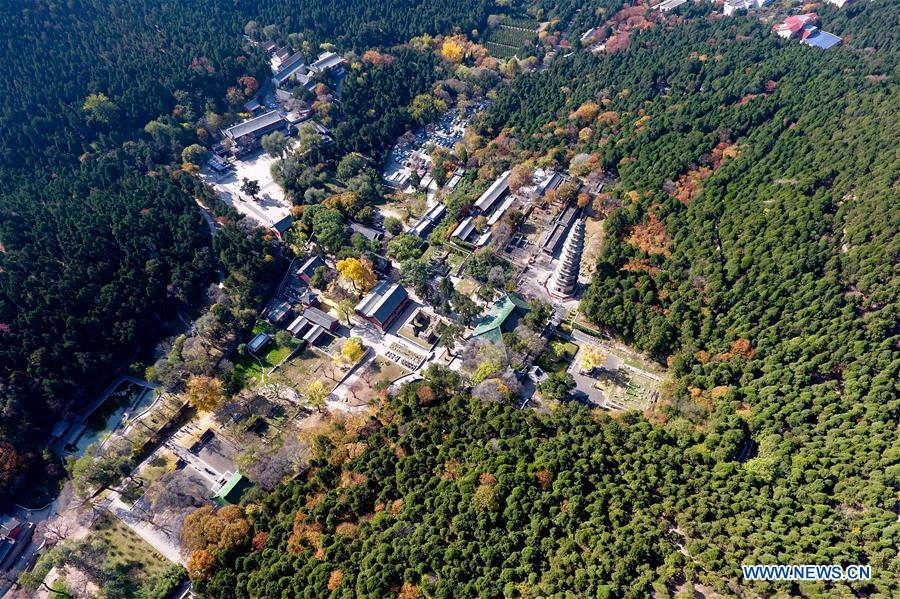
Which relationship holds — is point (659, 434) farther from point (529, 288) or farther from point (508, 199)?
point (508, 199)

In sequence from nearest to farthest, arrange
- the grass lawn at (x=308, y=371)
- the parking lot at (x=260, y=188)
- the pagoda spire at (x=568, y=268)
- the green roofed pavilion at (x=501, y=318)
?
the green roofed pavilion at (x=501, y=318)
the grass lawn at (x=308, y=371)
the pagoda spire at (x=568, y=268)
the parking lot at (x=260, y=188)

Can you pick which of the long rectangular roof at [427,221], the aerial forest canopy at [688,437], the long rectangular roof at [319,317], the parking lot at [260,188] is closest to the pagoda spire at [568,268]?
the aerial forest canopy at [688,437]

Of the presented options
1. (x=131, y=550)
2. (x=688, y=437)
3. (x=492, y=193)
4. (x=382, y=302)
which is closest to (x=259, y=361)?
(x=382, y=302)

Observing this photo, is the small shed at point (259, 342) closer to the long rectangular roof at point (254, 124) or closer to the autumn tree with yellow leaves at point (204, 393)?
the autumn tree with yellow leaves at point (204, 393)

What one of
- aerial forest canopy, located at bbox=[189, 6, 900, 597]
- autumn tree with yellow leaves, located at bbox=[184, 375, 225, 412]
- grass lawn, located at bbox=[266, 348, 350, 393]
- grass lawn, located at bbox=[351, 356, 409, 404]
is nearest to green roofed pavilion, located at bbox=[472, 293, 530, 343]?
aerial forest canopy, located at bbox=[189, 6, 900, 597]

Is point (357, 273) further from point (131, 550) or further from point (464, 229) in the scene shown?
point (131, 550)

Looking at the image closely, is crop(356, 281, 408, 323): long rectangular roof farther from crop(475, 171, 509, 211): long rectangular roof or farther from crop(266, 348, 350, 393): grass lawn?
crop(475, 171, 509, 211): long rectangular roof
